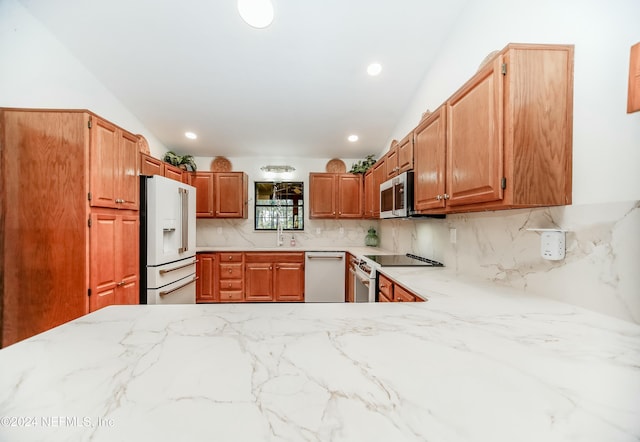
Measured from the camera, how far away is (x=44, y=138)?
1.84 metres

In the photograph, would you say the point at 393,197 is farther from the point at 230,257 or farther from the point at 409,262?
the point at 230,257

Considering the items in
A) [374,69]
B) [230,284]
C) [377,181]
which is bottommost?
[230,284]

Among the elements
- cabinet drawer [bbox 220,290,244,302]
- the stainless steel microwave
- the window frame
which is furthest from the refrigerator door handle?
the stainless steel microwave

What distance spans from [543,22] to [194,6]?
2.51 meters

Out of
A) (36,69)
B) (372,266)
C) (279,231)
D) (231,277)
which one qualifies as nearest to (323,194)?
(279,231)

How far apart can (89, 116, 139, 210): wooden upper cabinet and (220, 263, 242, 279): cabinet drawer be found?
63.6 inches

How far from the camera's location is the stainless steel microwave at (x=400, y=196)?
226 cm

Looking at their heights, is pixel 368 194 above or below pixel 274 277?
above

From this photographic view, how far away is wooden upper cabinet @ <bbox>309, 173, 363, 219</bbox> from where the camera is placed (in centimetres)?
419

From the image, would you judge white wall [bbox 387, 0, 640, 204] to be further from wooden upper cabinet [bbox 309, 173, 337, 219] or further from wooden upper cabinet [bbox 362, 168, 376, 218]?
wooden upper cabinet [bbox 309, 173, 337, 219]

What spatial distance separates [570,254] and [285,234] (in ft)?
12.4

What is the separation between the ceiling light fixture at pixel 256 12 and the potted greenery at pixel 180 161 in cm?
232

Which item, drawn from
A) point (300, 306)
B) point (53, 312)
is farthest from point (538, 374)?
point (53, 312)

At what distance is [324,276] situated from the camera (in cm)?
382
